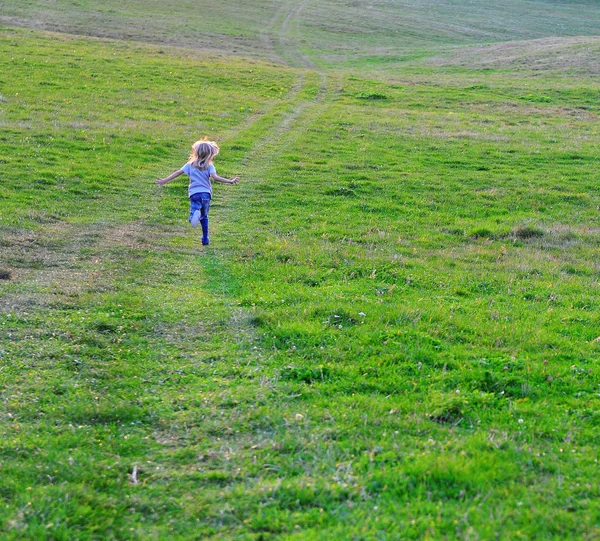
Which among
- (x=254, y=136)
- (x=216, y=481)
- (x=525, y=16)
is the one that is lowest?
(x=216, y=481)

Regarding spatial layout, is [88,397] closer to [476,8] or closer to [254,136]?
[254,136]

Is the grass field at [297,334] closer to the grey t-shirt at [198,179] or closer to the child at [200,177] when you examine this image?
the child at [200,177]

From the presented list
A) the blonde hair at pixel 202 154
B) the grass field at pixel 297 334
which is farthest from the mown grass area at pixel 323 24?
the blonde hair at pixel 202 154

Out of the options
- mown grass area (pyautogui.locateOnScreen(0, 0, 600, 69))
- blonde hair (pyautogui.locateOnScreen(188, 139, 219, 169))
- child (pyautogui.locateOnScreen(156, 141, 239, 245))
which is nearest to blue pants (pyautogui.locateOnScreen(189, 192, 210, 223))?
child (pyautogui.locateOnScreen(156, 141, 239, 245))

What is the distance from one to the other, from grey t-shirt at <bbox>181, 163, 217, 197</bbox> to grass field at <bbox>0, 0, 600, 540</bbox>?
127 centimetres

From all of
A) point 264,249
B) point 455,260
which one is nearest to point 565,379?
point 455,260

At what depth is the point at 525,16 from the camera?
106250 mm

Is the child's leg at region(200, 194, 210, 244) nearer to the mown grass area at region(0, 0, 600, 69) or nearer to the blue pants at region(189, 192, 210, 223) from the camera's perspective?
the blue pants at region(189, 192, 210, 223)

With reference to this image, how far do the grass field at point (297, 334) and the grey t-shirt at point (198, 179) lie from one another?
1267 millimetres

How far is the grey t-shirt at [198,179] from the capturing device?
44.4 ft

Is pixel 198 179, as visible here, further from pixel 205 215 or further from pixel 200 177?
pixel 205 215

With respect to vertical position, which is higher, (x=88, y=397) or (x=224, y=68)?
(x=224, y=68)

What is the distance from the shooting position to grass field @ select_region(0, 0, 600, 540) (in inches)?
214

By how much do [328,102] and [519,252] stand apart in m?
27.1
